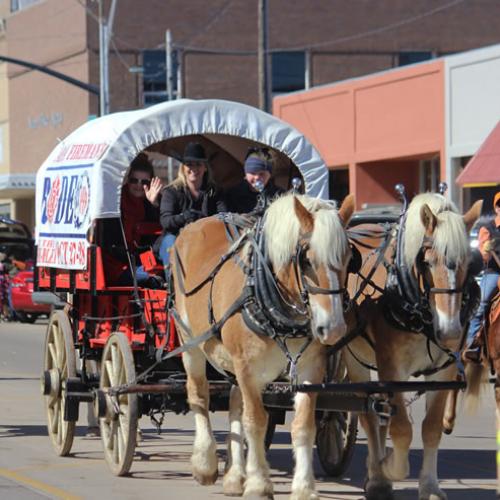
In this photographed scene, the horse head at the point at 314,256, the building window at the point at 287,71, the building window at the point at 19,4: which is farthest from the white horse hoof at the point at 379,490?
the building window at the point at 19,4

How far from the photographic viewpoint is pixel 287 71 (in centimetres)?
5150

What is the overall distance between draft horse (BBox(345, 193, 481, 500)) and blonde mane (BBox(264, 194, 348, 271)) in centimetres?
57

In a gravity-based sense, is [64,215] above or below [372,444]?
above

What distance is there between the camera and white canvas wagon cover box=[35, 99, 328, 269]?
11281 millimetres

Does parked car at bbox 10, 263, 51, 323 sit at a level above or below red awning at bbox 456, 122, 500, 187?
below

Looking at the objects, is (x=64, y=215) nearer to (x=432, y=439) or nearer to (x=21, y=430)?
(x=21, y=430)

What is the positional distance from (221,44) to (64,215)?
1551 inches

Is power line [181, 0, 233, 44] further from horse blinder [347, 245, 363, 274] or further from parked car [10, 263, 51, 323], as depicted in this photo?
horse blinder [347, 245, 363, 274]

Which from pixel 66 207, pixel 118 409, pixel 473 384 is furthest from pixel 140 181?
pixel 473 384

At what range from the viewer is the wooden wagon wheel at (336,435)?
10.3m

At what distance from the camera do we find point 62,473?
10.5 m

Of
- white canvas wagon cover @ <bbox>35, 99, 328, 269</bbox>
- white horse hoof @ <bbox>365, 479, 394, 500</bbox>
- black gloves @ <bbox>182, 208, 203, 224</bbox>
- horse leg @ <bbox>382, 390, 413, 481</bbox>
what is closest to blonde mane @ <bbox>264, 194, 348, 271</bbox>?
horse leg @ <bbox>382, 390, 413, 481</bbox>

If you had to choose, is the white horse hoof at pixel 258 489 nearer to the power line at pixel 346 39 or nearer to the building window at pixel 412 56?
the power line at pixel 346 39

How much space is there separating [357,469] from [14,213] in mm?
48290
